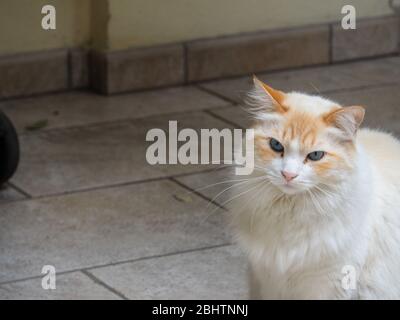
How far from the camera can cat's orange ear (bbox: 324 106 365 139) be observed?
4.00 m

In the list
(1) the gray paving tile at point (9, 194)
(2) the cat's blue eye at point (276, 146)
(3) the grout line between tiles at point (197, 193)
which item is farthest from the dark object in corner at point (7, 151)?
(2) the cat's blue eye at point (276, 146)

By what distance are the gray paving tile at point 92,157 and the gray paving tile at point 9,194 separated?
0.22 ft

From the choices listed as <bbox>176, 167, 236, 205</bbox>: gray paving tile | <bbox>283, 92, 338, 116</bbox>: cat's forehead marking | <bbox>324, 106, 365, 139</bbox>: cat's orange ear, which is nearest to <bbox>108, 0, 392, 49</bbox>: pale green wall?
<bbox>176, 167, 236, 205</bbox>: gray paving tile

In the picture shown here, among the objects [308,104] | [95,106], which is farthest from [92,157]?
[308,104]

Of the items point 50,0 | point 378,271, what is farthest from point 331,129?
point 50,0

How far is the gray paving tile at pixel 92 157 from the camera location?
6289mm

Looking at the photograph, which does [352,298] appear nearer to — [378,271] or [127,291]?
[378,271]

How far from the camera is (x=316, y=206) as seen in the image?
410 centimetres

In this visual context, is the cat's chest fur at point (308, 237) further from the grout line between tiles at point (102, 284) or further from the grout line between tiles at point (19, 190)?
the grout line between tiles at point (19, 190)

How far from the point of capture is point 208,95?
7781 millimetres

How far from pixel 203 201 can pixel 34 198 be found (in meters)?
0.94

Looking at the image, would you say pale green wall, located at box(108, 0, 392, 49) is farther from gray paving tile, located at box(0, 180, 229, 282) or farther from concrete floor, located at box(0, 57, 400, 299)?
gray paving tile, located at box(0, 180, 229, 282)

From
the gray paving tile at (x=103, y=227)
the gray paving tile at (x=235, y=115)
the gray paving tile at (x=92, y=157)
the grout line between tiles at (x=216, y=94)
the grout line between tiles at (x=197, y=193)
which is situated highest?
the grout line between tiles at (x=216, y=94)

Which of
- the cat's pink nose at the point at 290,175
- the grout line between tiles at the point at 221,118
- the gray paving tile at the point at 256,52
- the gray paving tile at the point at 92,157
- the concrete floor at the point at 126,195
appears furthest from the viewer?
the gray paving tile at the point at 256,52
